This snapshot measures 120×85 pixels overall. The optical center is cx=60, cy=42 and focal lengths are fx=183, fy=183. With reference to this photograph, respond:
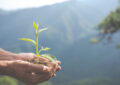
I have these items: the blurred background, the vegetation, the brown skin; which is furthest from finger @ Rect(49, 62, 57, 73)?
the blurred background

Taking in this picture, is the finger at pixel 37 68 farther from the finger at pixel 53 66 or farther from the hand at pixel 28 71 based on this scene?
the finger at pixel 53 66

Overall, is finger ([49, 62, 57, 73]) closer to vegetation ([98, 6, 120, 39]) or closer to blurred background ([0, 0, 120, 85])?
vegetation ([98, 6, 120, 39])

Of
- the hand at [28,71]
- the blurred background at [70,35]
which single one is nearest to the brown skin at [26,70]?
the hand at [28,71]

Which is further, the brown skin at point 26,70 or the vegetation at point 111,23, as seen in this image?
the vegetation at point 111,23

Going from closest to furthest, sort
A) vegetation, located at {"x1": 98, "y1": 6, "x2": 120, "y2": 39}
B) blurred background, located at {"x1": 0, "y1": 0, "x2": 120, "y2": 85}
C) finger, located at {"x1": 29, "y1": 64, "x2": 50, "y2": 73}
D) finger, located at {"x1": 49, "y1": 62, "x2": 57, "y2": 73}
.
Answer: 1. finger, located at {"x1": 29, "y1": 64, "x2": 50, "y2": 73}
2. finger, located at {"x1": 49, "y1": 62, "x2": 57, "y2": 73}
3. vegetation, located at {"x1": 98, "y1": 6, "x2": 120, "y2": 39}
4. blurred background, located at {"x1": 0, "y1": 0, "x2": 120, "y2": 85}

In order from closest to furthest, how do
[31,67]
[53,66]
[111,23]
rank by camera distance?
[31,67] < [53,66] < [111,23]

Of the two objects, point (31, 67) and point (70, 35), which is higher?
point (70, 35)

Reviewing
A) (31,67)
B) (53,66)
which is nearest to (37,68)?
(31,67)

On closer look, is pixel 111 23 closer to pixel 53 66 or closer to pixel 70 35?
pixel 53 66

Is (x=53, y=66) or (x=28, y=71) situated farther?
(x=53, y=66)

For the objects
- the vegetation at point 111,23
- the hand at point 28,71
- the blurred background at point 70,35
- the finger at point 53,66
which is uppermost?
the blurred background at point 70,35

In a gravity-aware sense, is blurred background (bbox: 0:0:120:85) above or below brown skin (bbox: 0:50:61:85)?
above

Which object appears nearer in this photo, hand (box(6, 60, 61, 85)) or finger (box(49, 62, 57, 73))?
hand (box(6, 60, 61, 85))

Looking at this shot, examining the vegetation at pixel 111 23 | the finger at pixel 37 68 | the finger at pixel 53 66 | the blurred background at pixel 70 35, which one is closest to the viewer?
the finger at pixel 37 68
